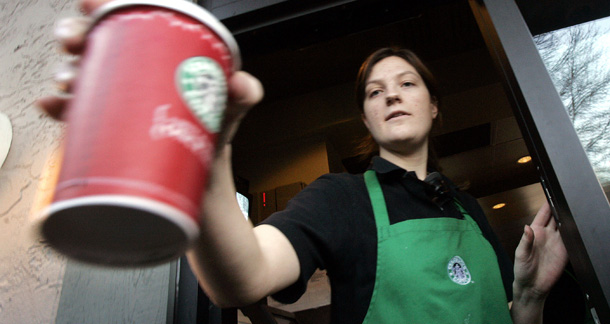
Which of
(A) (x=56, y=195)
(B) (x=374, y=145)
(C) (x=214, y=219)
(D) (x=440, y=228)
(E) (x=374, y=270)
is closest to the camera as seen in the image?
(A) (x=56, y=195)

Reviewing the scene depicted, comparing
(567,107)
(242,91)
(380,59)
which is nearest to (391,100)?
(380,59)

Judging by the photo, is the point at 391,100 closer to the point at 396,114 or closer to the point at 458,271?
the point at 396,114

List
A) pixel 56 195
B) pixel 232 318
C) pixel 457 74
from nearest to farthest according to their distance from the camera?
pixel 56 195
pixel 232 318
pixel 457 74

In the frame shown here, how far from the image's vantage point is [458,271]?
95 centimetres

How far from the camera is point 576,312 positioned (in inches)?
41.2

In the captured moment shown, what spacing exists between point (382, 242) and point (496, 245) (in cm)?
51

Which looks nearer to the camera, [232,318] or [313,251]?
[313,251]

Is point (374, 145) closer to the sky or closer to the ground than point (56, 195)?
closer to the sky

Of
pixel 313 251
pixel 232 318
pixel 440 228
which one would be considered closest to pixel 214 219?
pixel 313 251

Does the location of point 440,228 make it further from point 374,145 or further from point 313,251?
point 374,145

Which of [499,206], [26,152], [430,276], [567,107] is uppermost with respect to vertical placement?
[499,206]

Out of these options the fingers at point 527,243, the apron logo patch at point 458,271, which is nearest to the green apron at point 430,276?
the apron logo patch at point 458,271

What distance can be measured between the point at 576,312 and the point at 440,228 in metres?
0.44

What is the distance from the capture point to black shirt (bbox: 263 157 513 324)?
0.70m
